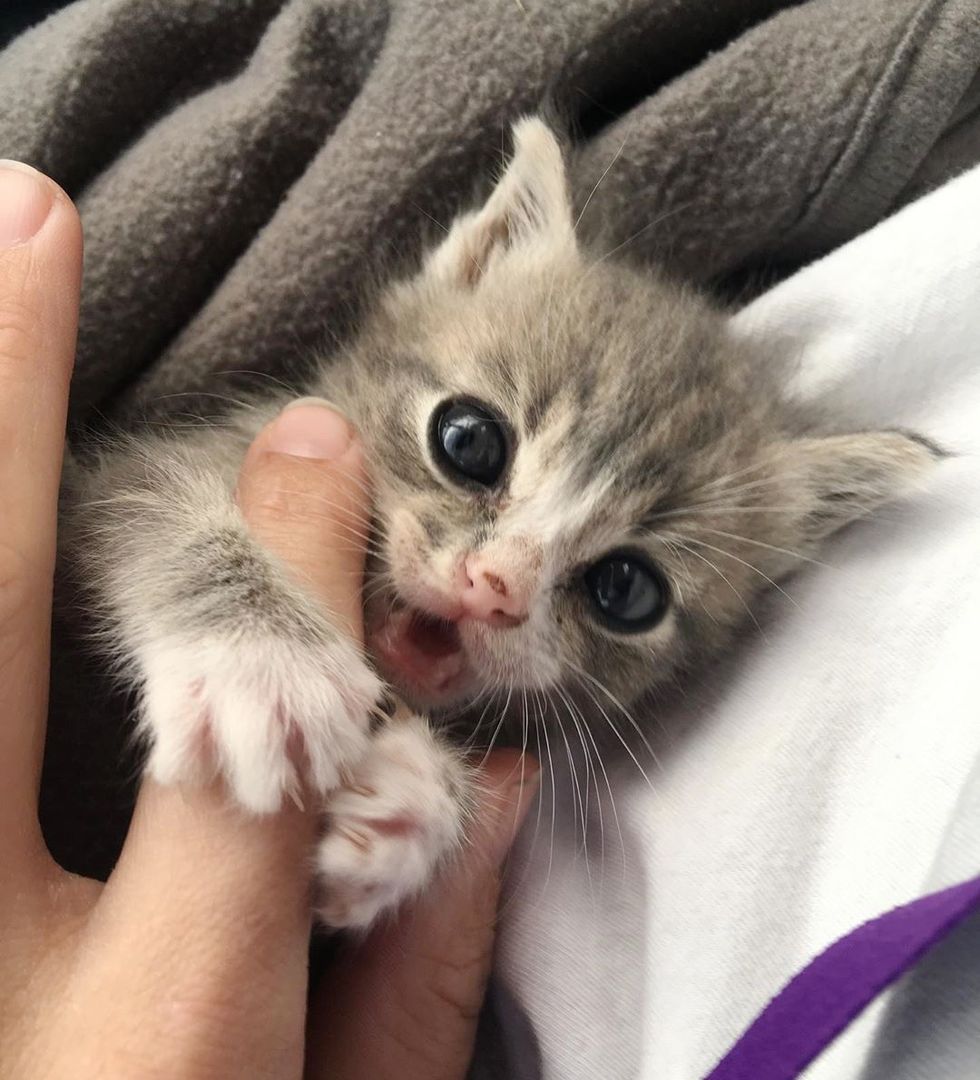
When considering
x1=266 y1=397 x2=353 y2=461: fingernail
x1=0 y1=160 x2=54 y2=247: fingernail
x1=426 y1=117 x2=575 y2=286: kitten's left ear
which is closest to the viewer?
x1=0 y1=160 x2=54 y2=247: fingernail

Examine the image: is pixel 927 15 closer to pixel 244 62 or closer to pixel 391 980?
pixel 244 62

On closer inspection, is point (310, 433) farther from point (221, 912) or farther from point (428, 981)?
point (428, 981)

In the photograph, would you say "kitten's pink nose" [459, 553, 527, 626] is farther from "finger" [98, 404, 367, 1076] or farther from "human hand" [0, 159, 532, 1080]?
"finger" [98, 404, 367, 1076]

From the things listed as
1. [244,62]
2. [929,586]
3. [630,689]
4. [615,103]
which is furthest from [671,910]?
[244,62]

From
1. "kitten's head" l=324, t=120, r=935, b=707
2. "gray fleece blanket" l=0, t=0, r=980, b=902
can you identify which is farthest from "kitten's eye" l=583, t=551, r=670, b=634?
"gray fleece blanket" l=0, t=0, r=980, b=902

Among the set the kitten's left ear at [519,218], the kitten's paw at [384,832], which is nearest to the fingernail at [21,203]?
the kitten's left ear at [519,218]

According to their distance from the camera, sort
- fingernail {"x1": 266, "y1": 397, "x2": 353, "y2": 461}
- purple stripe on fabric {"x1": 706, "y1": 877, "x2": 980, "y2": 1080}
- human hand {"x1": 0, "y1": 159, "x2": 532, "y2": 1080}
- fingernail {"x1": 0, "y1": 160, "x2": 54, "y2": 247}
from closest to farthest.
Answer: purple stripe on fabric {"x1": 706, "y1": 877, "x2": 980, "y2": 1080}, human hand {"x1": 0, "y1": 159, "x2": 532, "y2": 1080}, fingernail {"x1": 0, "y1": 160, "x2": 54, "y2": 247}, fingernail {"x1": 266, "y1": 397, "x2": 353, "y2": 461}

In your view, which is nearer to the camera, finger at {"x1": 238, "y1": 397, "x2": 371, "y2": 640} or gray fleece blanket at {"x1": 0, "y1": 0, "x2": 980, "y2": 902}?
finger at {"x1": 238, "y1": 397, "x2": 371, "y2": 640}
